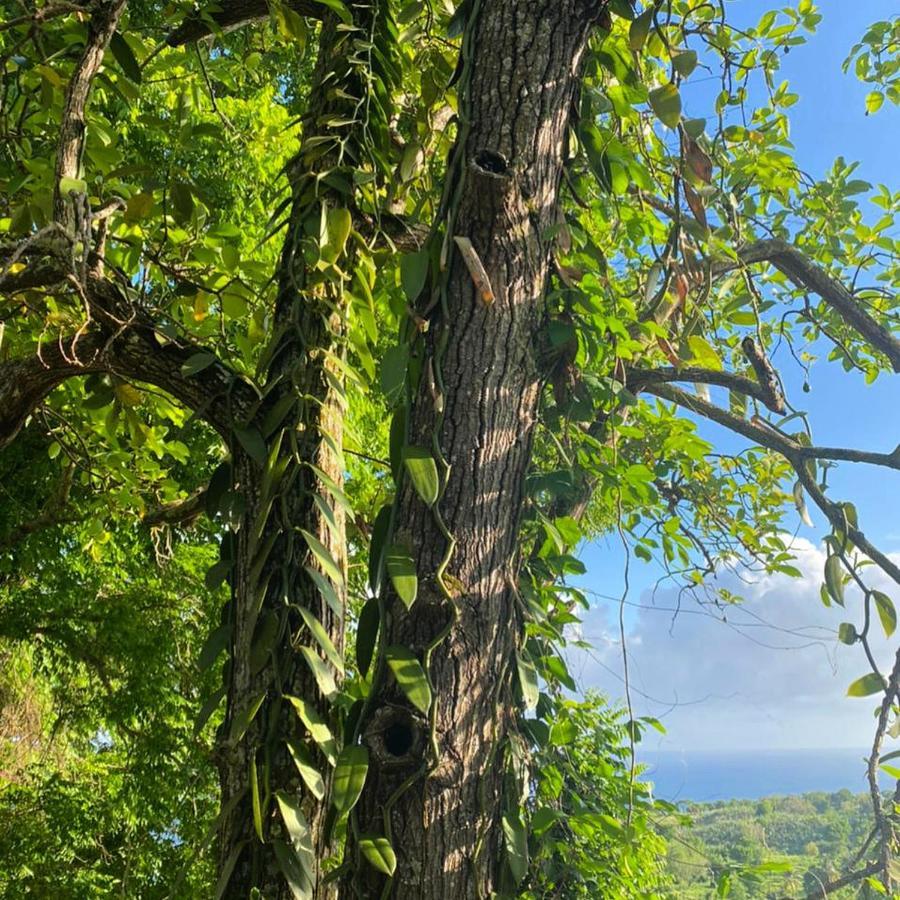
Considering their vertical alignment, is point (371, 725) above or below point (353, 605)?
below

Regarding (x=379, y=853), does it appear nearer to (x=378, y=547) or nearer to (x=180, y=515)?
(x=378, y=547)

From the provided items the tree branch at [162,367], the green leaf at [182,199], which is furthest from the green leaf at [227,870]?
the green leaf at [182,199]

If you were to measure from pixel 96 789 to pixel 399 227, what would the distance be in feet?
12.9

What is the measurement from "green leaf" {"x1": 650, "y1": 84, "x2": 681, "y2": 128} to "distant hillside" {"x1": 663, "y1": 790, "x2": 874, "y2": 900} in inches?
34.2

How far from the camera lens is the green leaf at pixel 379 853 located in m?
0.58

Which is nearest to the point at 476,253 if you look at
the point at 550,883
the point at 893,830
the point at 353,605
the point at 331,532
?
the point at 331,532

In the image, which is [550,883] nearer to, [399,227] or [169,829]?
[399,227]

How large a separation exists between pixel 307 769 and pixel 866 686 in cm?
56

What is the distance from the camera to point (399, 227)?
3.63 feet

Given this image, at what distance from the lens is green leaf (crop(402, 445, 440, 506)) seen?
0.64m

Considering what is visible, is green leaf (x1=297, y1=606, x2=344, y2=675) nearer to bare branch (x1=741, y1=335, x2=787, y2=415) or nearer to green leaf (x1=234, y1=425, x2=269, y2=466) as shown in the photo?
green leaf (x1=234, y1=425, x2=269, y2=466)

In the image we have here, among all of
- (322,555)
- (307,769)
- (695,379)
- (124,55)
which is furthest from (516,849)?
(695,379)

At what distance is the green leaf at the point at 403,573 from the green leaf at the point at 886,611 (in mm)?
485

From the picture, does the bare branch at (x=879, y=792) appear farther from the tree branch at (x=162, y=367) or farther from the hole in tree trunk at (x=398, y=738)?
the tree branch at (x=162, y=367)
